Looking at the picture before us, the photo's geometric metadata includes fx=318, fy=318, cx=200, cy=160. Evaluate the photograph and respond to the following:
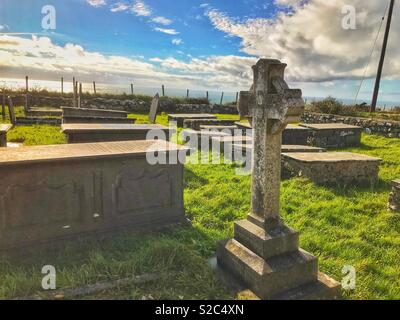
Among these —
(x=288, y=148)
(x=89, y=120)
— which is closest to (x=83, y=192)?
(x=288, y=148)

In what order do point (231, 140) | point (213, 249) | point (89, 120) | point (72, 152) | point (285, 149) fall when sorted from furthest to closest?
point (89, 120)
point (231, 140)
point (285, 149)
point (72, 152)
point (213, 249)

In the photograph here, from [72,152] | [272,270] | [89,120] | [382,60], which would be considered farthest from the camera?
[382,60]

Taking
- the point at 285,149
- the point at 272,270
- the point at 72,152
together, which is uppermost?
the point at 72,152

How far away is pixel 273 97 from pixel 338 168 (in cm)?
391

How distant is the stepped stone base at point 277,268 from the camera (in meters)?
2.70

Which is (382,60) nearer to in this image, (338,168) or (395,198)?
(338,168)

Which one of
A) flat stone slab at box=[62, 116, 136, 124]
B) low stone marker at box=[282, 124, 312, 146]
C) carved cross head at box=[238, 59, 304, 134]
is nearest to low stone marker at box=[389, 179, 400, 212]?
carved cross head at box=[238, 59, 304, 134]

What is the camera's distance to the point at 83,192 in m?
3.73

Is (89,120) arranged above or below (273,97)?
below

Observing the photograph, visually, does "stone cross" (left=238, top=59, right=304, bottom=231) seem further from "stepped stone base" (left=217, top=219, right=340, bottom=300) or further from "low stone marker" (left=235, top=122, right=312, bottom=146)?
"low stone marker" (left=235, top=122, right=312, bottom=146)

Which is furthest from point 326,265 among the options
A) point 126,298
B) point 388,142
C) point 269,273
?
point 388,142

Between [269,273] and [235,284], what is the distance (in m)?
0.39

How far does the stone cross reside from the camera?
2654 millimetres
